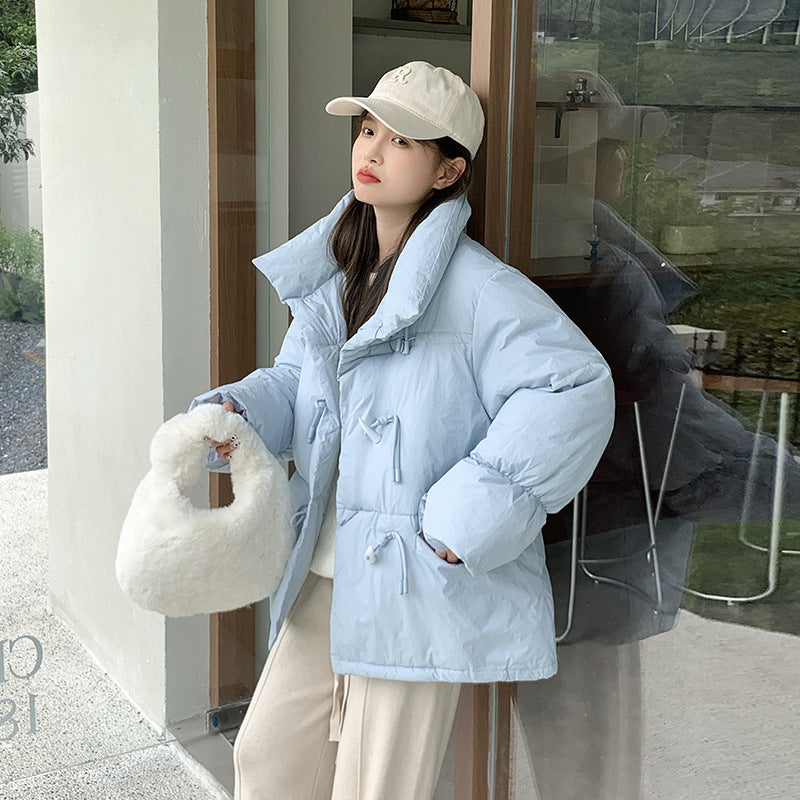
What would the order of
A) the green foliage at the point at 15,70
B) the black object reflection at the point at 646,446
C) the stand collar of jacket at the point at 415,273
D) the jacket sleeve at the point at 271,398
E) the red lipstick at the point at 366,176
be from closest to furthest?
the black object reflection at the point at 646,446 < the stand collar of jacket at the point at 415,273 < the red lipstick at the point at 366,176 < the jacket sleeve at the point at 271,398 < the green foliage at the point at 15,70

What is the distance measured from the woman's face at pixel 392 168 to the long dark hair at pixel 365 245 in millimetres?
19

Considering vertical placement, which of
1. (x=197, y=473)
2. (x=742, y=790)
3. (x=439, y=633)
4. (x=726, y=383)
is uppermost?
(x=726, y=383)

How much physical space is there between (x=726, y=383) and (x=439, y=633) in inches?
19.7

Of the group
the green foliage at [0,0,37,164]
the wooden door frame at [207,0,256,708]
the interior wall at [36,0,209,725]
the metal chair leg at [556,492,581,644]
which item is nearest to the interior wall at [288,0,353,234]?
the wooden door frame at [207,0,256,708]

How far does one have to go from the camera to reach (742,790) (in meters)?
1.43

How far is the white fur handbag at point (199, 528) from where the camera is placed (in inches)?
63.7

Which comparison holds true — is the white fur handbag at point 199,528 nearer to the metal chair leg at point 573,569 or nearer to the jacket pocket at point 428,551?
the jacket pocket at point 428,551

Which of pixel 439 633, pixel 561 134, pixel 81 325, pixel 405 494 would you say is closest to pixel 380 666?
pixel 439 633

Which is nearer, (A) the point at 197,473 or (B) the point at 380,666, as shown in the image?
(B) the point at 380,666

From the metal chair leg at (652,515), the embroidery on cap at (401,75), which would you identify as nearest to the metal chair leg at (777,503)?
the metal chair leg at (652,515)

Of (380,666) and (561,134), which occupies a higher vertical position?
(561,134)

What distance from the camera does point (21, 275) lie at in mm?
2502

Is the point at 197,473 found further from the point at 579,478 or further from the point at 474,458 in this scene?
the point at 579,478

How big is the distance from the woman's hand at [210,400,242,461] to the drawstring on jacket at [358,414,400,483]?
0.76 feet
